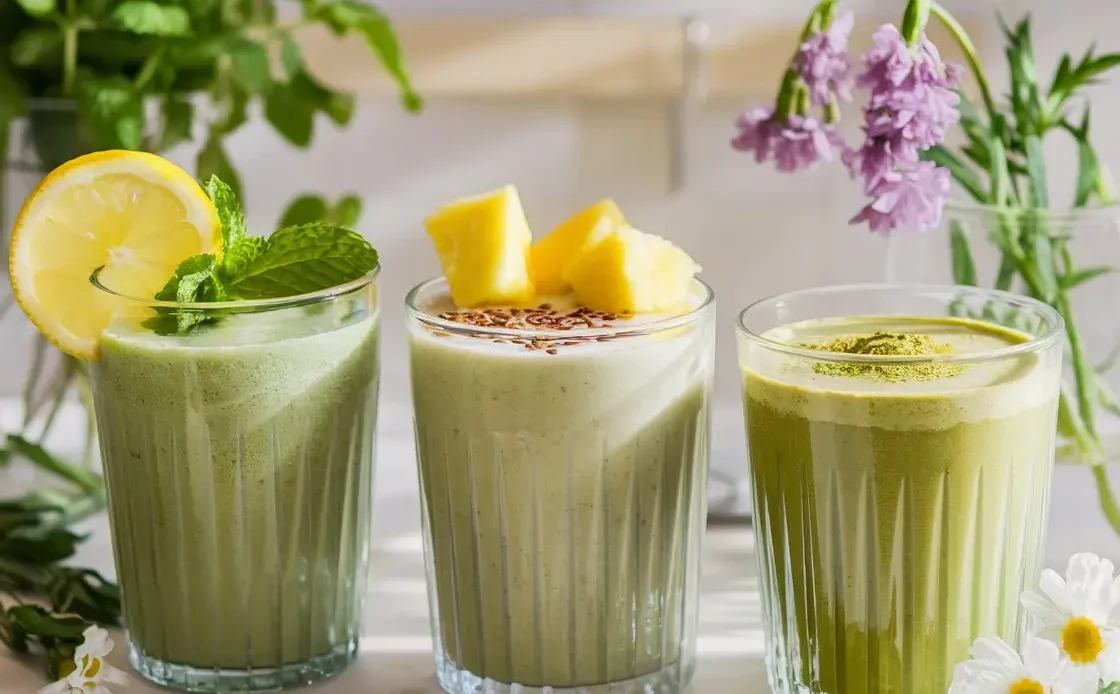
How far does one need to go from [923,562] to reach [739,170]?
0.73 metres

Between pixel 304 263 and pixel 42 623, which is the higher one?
pixel 304 263

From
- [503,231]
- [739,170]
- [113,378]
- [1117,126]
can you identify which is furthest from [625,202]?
[113,378]

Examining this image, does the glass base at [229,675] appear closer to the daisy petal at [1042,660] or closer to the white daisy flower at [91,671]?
the white daisy flower at [91,671]

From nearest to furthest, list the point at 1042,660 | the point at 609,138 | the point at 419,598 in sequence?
the point at 1042,660 < the point at 419,598 < the point at 609,138

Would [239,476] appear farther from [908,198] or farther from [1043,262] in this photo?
[1043,262]

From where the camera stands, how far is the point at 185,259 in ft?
2.71

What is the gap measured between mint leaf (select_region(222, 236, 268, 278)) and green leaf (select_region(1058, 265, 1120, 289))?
1.69ft

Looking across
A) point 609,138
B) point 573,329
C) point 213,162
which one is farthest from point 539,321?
point 609,138

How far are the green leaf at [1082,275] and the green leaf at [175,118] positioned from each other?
67cm

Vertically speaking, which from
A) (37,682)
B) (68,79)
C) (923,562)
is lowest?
(37,682)

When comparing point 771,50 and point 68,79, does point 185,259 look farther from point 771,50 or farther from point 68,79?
point 771,50

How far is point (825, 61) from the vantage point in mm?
843

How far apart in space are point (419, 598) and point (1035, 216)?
1.64 ft

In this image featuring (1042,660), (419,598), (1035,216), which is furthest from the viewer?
(419,598)
